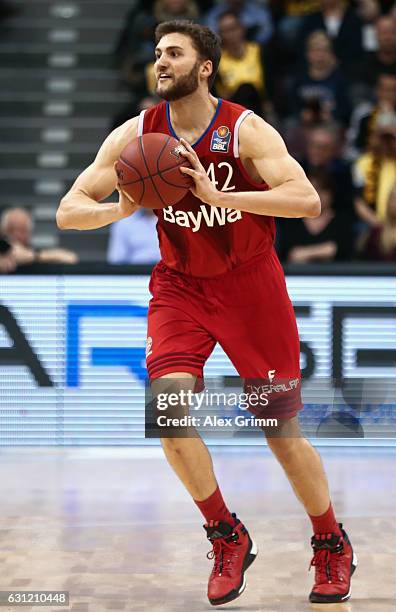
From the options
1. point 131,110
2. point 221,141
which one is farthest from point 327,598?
point 131,110

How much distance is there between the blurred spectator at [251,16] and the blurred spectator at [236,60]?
351 millimetres

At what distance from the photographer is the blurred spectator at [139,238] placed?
329 inches

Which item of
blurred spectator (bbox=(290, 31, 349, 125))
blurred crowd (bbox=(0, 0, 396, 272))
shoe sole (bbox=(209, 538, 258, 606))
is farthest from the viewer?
blurred spectator (bbox=(290, 31, 349, 125))

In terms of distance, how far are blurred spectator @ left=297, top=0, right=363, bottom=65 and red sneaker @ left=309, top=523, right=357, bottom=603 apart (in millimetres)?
6621

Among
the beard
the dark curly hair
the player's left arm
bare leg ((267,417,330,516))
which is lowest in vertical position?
bare leg ((267,417,330,516))

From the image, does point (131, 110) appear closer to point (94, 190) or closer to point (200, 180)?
point (94, 190)

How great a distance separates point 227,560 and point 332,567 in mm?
428

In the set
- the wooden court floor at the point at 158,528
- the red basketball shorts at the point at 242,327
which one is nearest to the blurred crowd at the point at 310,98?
the wooden court floor at the point at 158,528

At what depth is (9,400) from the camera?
7.62 meters

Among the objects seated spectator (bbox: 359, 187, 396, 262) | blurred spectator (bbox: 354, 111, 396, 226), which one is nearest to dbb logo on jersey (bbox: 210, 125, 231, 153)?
seated spectator (bbox: 359, 187, 396, 262)

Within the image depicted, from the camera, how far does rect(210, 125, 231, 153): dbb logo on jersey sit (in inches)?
176

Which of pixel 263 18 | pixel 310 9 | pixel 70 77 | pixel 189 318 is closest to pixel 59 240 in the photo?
pixel 70 77

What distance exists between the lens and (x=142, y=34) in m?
11.0

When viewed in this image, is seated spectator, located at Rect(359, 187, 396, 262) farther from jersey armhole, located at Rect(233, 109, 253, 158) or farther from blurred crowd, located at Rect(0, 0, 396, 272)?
jersey armhole, located at Rect(233, 109, 253, 158)
